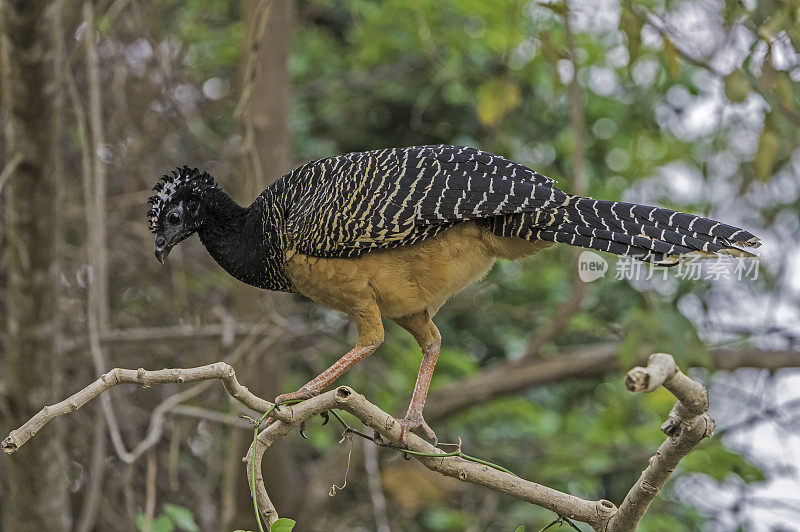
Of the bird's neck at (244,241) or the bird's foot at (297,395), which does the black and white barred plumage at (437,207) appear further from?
the bird's foot at (297,395)

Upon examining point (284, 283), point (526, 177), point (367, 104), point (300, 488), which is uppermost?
point (367, 104)

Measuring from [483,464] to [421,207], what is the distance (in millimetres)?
812

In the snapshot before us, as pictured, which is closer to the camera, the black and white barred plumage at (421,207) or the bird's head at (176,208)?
the black and white barred plumage at (421,207)

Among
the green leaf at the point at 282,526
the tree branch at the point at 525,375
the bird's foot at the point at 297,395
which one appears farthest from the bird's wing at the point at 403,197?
the tree branch at the point at 525,375

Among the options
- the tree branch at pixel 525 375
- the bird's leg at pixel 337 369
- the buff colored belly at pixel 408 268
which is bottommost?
the tree branch at pixel 525 375

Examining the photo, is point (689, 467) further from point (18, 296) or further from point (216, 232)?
point (18, 296)

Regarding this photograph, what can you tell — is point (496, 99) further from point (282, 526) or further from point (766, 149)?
point (282, 526)

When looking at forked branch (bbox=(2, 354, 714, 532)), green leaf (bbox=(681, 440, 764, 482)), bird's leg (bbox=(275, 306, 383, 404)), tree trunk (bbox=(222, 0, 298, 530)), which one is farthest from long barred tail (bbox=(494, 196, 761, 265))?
tree trunk (bbox=(222, 0, 298, 530))

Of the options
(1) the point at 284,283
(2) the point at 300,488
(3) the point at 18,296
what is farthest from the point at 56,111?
(2) the point at 300,488

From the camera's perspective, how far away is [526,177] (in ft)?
8.06

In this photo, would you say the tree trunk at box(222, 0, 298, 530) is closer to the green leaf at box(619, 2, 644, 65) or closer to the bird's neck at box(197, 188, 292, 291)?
the bird's neck at box(197, 188, 292, 291)

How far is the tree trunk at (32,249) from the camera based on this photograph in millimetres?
2645

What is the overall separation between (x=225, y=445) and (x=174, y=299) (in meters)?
1.15

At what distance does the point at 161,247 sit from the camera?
241 cm
